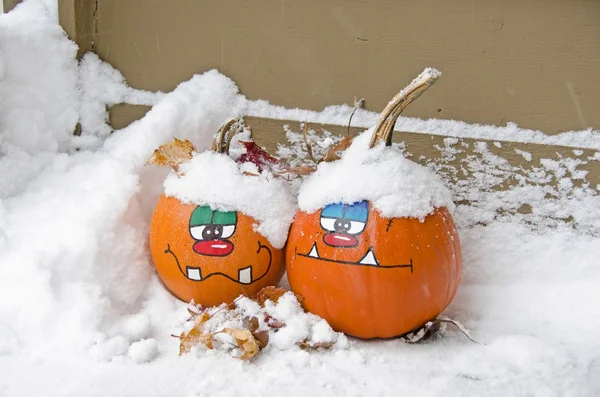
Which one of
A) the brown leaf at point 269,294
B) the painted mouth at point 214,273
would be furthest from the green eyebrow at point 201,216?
the brown leaf at point 269,294

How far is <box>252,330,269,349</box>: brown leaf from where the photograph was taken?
1.79 meters

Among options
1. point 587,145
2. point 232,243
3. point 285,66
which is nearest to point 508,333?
point 587,145

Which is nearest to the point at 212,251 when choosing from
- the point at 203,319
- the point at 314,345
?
the point at 203,319

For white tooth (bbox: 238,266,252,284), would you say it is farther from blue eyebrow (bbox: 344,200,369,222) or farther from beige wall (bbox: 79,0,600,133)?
beige wall (bbox: 79,0,600,133)

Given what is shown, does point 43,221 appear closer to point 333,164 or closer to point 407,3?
point 333,164

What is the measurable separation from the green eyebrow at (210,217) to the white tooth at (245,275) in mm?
153

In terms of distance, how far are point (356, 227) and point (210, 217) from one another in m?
0.47

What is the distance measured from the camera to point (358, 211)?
1817mm

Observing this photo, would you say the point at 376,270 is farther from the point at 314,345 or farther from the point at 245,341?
the point at 245,341

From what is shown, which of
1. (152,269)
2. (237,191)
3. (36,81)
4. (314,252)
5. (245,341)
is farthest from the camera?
(36,81)

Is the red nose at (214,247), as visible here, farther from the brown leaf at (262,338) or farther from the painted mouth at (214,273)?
the brown leaf at (262,338)

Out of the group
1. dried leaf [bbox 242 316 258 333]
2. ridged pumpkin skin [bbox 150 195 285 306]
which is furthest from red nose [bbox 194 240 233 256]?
dried leaf [bbox 242 316 258 333]

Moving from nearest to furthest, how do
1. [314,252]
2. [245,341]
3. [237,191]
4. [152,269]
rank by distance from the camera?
[245,341] < [314,252] < [237,191] < [152,269]

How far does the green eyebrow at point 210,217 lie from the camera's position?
1.94 metres
